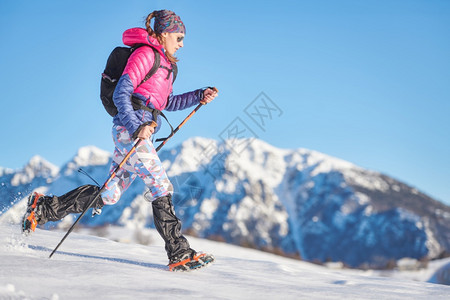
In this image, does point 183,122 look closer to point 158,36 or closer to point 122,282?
point 158,36

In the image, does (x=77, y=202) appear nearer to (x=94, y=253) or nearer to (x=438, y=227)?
(x=94, y=253)

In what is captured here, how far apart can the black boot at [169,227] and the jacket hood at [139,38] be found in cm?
157

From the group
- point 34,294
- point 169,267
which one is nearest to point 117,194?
point 169,267

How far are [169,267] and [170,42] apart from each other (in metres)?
2.35

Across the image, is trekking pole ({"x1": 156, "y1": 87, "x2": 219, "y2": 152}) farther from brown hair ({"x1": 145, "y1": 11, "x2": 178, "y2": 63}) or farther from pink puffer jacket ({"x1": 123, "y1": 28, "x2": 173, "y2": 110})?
brown hair ({"x1": 145, "y1": 11, "x2": 178, "y2": 63})

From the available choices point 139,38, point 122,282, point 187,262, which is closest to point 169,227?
point 187,262

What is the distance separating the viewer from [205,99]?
15.8 ft

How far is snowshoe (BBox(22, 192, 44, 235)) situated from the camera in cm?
412

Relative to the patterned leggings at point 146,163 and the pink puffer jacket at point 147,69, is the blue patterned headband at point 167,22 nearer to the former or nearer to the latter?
the pink puffer jacket at point 147,69

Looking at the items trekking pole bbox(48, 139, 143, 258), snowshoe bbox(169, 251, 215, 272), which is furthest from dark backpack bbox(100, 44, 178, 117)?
Answer: snowshoe bbox(169, 251, 215, 272)

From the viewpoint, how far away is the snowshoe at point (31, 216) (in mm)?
4118

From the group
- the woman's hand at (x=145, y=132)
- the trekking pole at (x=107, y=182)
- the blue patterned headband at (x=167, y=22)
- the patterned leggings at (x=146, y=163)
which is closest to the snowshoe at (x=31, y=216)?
the trekking pole at (x=107, y=182)

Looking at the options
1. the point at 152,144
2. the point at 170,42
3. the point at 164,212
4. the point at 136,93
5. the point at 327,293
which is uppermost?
the point at 170,42

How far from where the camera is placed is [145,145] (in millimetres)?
3938
